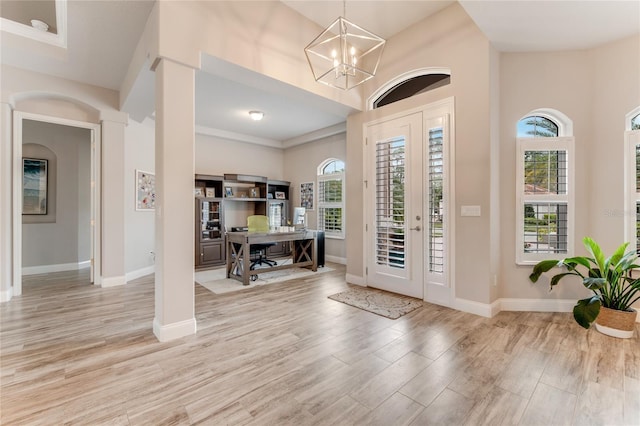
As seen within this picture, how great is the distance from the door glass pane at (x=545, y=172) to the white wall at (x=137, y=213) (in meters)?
5.94

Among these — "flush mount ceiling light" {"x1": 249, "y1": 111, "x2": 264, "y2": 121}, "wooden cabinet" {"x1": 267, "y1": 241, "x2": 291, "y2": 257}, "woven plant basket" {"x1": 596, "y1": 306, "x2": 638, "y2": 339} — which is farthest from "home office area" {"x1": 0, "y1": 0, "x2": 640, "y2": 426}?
"wooden cabinet" {"x1": 267, "y1": 241, "x2": 291, "y2": 257}

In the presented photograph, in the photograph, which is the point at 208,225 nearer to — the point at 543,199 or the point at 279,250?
the point at 279,250

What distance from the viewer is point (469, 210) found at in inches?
130

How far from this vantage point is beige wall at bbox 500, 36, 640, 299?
3131 mm

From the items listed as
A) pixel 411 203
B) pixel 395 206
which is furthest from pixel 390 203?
pixel 411 203

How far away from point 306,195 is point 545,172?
5.14 m

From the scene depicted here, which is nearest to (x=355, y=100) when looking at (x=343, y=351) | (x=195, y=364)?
(x=343, y=351)

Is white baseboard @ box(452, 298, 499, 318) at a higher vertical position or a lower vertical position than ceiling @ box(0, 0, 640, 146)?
lower

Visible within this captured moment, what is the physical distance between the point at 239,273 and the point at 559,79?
540cm

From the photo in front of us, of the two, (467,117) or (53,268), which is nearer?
(467,117)

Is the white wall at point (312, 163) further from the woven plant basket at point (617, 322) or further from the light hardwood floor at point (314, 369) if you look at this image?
the woven plant basket at point (617, 322)

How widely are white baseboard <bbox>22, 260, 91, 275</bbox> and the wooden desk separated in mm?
3287

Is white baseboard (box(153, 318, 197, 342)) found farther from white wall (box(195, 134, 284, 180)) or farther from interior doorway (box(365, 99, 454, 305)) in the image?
white wall (box(195, 134, 284, 180))

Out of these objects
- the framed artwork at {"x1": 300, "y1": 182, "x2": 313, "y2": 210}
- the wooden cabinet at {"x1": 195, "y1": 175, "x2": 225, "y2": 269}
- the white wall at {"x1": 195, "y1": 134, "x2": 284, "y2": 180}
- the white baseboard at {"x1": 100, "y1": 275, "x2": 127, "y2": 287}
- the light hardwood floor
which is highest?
Answer: the white wall at {"x1": 195, "y1": 134, "x2": 284, "y2": 180}
